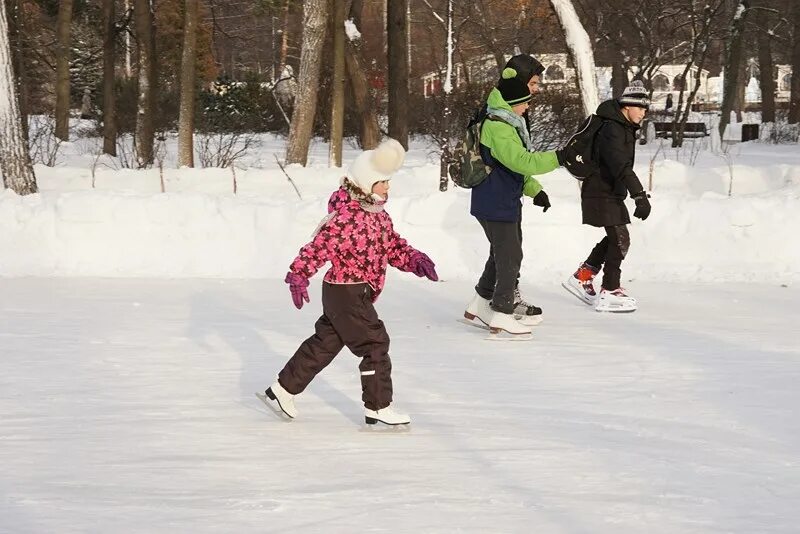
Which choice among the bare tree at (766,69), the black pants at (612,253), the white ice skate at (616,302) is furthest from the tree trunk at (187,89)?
the bare tree at (766,69)

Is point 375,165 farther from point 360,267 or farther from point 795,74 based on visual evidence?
point 795,74

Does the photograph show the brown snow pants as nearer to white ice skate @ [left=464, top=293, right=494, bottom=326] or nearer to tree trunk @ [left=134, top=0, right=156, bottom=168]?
white ice skate @ [left=464, top=293, right=494, bottom=326]

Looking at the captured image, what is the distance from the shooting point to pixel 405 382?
6820 mm

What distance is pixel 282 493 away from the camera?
4.61 m

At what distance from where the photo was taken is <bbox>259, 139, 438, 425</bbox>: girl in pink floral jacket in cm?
556

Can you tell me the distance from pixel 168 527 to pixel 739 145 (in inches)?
1090

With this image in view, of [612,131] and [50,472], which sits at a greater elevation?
[612,131]

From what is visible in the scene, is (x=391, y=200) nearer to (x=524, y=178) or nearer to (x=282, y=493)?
(x=524, y=178)

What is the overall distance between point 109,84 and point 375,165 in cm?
2149

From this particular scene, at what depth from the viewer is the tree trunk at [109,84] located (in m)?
25.3

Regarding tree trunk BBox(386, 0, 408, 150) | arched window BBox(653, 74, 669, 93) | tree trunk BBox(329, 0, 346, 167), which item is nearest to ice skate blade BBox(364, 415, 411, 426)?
tree trunk BBox(329, 0, 346, 167)

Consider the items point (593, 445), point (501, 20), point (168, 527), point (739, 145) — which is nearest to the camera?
point (168, 527)

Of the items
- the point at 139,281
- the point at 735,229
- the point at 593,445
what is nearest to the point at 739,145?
the point at 735,229

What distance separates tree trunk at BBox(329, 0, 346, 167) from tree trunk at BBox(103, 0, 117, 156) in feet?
21.2
